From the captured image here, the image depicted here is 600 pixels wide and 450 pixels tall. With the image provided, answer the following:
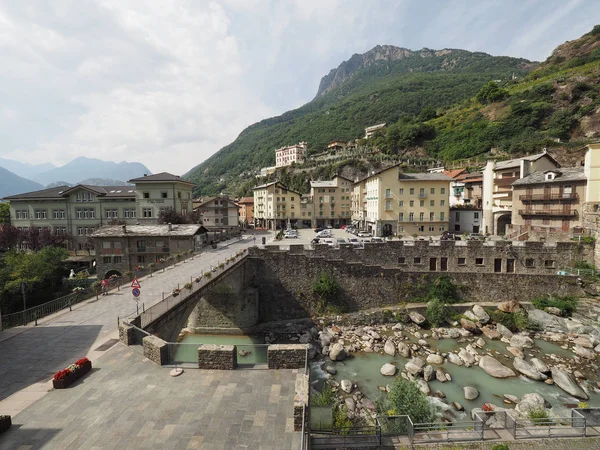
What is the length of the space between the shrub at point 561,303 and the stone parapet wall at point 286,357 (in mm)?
31393

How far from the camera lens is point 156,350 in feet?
35.9

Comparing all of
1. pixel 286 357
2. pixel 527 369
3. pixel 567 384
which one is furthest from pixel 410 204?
pixel 286 357

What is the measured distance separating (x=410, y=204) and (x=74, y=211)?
5778cm

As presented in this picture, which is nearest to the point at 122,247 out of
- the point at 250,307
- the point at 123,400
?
the point at 250,307

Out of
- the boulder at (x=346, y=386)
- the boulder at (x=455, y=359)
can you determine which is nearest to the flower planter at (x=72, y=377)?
the boulder at (x=346, y=386)

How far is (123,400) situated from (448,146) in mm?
99217

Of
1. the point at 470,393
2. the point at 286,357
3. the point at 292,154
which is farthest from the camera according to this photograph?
the point at 292,154

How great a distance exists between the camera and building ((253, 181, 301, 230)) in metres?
73.7

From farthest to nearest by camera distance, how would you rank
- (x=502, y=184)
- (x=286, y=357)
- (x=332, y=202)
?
(x=332, y=202), (x=502, y=184), (x=286, y=357)

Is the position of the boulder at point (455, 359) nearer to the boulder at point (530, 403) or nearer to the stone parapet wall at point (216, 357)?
the boulder at point (530, 403)

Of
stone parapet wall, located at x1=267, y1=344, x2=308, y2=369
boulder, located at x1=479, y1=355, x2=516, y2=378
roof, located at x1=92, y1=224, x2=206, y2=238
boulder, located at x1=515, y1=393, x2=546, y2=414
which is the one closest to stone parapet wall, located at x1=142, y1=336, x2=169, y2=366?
stone parapet wall, located at x1=267, y1=344, x2=308, y2=369

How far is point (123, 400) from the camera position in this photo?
879 cm

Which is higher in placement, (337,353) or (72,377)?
(72,377)

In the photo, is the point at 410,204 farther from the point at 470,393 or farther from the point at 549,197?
the point at 470,393
